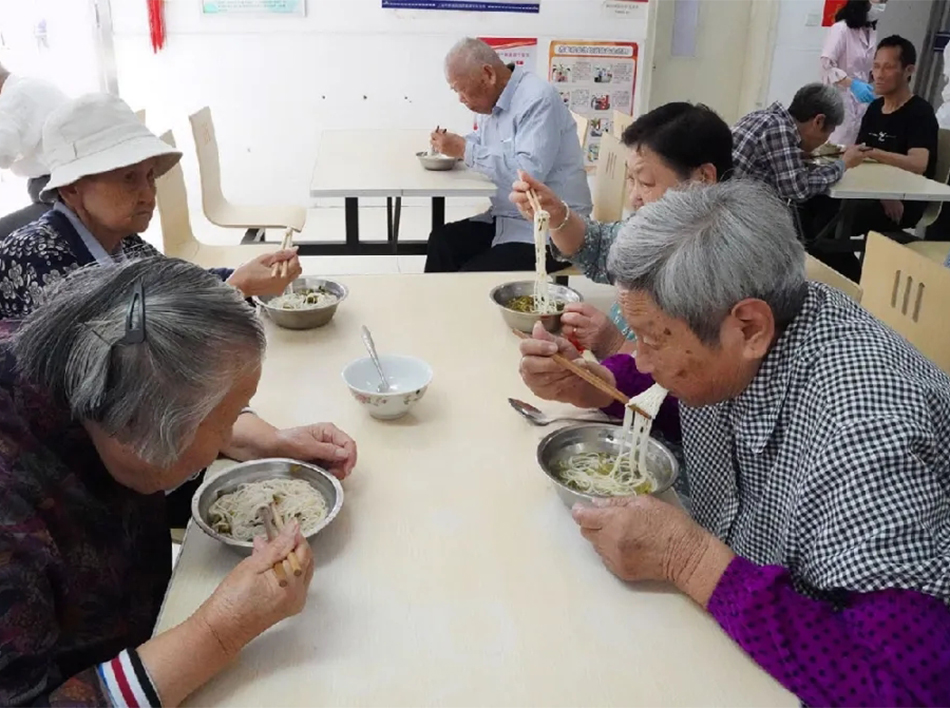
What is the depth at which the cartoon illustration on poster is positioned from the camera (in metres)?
5.89

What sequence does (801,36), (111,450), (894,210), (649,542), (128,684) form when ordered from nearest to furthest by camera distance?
1. (128,684)
2. (111,450)
3. (649,542)
4. (894,210)
5. (801,36)

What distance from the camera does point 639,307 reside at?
130cm

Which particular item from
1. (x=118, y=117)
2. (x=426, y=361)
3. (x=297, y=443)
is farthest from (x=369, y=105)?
(x=297, y=443)

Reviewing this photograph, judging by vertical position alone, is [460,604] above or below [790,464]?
below

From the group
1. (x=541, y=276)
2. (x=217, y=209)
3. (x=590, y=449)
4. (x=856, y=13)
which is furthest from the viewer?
(x=856, y=13)

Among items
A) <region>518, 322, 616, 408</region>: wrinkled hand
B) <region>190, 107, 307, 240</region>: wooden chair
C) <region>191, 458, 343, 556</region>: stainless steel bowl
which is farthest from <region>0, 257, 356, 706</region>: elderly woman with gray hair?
<region>190, 107, 307, 240</region>: wooden chair

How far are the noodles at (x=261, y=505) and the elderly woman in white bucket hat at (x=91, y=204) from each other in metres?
0.79

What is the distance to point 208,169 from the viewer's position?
13.8 ft

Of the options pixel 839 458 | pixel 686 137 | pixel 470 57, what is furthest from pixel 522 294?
pixel 470 57

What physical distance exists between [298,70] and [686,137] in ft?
14.0

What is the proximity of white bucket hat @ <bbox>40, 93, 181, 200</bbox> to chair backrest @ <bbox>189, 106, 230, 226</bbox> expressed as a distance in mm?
1954

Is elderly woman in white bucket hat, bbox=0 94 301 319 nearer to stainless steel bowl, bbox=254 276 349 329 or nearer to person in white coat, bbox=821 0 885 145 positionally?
stainless steel bowl, bbox=254 276 349 329

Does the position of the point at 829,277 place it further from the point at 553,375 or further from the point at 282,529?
the point at 282,529

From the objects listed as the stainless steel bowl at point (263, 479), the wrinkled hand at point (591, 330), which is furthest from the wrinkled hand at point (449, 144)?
the stainless steel bowl at point (263, 479)
